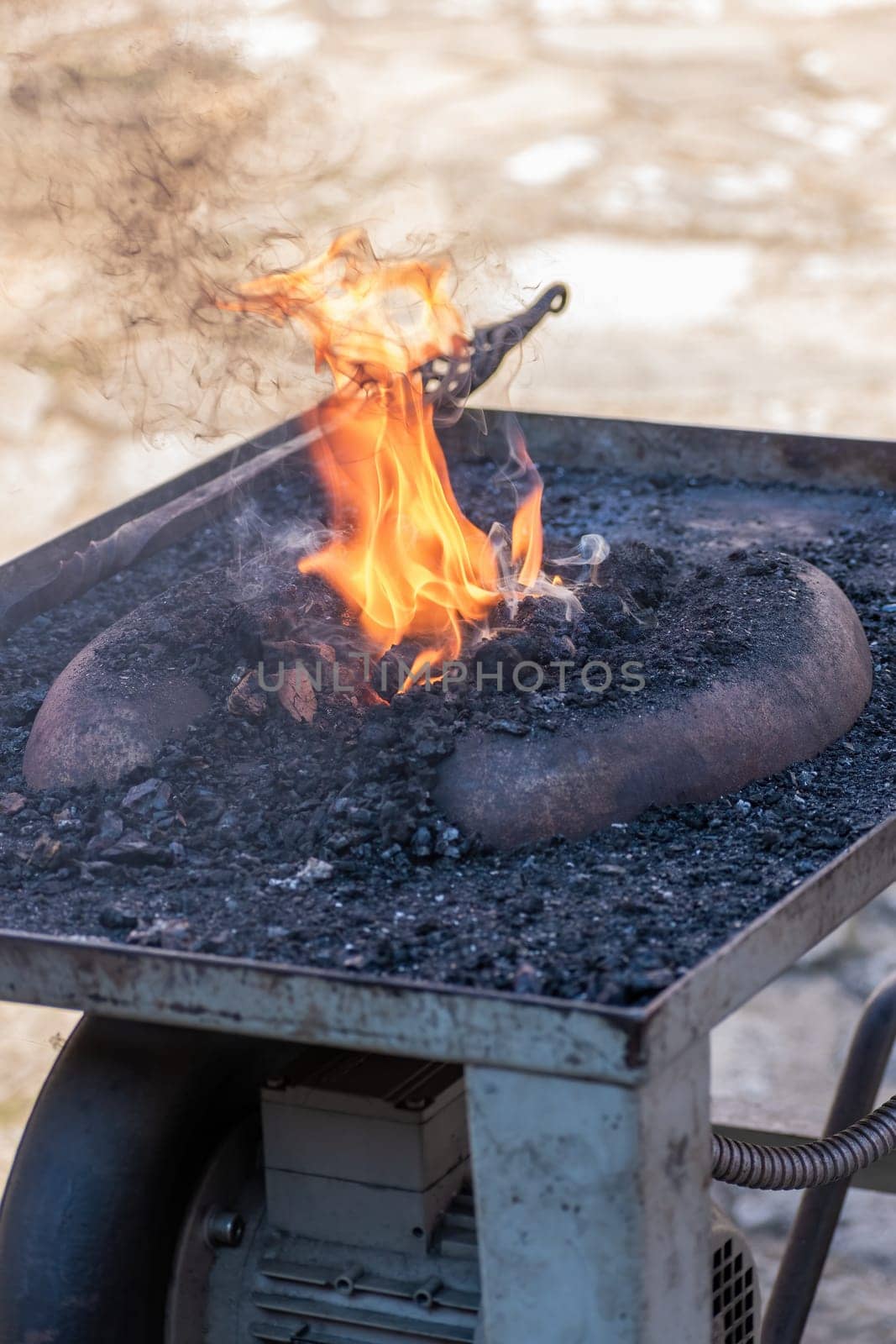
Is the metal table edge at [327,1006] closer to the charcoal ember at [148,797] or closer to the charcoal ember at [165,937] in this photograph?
the charcoal ember at [165,937]

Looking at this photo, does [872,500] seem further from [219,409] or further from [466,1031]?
[466,1031]

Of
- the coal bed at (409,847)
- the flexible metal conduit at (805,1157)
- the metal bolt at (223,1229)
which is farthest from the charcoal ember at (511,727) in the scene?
the metal bolt at (223,1229)

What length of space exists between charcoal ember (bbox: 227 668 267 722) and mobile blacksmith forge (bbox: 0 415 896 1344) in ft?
1.35

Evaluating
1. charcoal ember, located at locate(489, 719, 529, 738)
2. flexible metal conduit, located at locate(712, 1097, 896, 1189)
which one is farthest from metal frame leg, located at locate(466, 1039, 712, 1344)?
charcoal ember, located at locate(489, 719, 529, 738)

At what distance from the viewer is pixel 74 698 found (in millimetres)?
2115

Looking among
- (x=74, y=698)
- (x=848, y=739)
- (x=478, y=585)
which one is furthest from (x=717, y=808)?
(x=74, y=698)

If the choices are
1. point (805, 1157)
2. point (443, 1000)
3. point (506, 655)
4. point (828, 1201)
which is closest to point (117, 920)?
point (443, 1000)

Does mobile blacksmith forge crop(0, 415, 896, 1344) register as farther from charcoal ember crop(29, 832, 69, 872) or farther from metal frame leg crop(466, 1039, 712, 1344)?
charcoal ember crop(29, 832, 69, 872)

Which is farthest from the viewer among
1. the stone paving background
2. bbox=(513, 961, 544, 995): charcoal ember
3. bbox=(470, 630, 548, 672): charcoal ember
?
the stone paving background

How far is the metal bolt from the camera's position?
188 cm

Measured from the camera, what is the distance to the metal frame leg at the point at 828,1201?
8.12ft

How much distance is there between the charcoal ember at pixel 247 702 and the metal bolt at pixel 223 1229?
60 cm

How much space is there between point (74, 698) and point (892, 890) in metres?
2.65

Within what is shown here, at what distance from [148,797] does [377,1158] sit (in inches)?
19.6
